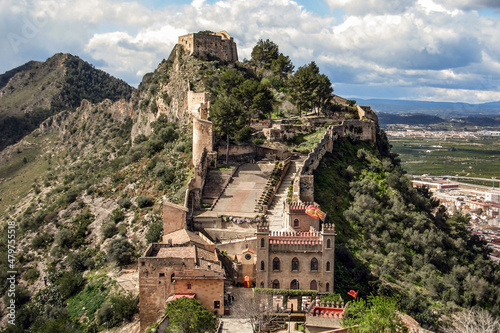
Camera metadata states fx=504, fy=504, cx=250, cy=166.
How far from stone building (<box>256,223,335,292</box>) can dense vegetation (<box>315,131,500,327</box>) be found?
3452 millimetres

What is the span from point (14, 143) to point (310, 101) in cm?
7887

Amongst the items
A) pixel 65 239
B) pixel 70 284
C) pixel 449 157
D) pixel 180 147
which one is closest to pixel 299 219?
pixel 70 284

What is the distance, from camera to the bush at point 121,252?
35.0 m

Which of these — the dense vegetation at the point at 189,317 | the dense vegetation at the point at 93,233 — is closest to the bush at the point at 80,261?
the dense vegetation at the point at 93,233

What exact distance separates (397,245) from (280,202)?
33.9 ft

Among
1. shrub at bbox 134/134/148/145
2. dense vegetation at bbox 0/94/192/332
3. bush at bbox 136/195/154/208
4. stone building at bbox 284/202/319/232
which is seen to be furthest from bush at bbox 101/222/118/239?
shrub at bbox 134/134/148/145

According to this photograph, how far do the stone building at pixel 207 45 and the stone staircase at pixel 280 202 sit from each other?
30.2 metres

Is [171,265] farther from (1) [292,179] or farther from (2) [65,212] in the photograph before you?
(2) [65,212]

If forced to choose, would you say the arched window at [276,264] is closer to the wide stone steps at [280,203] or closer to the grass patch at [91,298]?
the wide stone steps at [280,203]

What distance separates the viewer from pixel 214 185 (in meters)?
38.8

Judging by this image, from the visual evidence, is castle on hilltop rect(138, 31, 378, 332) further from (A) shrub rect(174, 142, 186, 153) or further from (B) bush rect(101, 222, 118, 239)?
(B) bush rect(101, 222, 118, 239)

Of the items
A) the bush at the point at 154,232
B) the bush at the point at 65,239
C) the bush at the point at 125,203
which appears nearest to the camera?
the bush at the point at 154,232

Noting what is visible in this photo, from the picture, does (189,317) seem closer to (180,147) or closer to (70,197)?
(180,147)

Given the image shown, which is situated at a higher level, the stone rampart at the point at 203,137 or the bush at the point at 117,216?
the stone rampart at the point at 203,137
